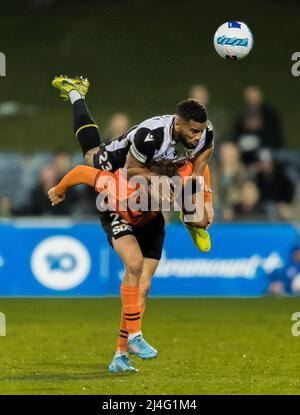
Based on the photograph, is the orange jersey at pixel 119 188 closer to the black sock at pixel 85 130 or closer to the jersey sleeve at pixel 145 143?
the jersey sleeve at pixel 145 143

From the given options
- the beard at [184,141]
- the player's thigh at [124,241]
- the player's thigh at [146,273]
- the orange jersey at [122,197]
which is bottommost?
the player's thigh at [146,273]

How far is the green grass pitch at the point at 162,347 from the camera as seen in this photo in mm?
8406

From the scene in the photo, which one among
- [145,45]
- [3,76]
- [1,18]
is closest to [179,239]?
[145,45]

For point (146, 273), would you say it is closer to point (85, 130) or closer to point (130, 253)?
point (130, 253)

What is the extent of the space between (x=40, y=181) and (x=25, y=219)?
89 centimetres

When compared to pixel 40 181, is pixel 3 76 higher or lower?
higher

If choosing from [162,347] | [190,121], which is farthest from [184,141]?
[162,347]

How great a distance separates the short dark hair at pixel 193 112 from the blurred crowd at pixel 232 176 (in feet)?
23.5

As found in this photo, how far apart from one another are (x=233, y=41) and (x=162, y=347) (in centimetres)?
323

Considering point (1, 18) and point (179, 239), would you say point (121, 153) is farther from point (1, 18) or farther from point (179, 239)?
point (1, 18)

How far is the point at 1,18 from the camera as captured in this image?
2127 centimetres

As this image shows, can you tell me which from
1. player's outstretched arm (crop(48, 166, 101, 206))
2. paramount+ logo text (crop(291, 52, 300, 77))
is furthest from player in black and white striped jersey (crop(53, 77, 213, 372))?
paramount+ logo text (crop(291, 52, 300, 77))

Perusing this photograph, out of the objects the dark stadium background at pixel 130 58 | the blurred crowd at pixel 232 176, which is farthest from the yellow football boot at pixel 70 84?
the dark stadium background at pixel 130 58

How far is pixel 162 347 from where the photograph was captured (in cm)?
1109
